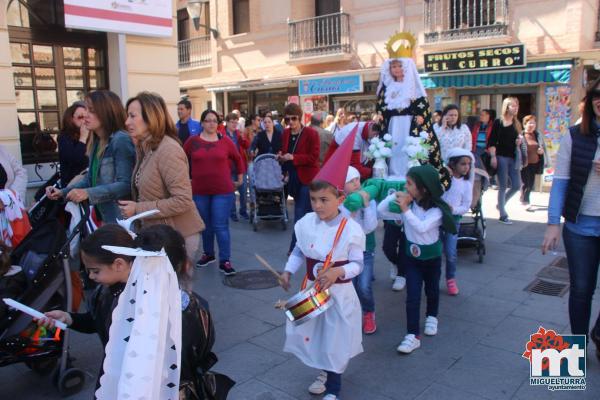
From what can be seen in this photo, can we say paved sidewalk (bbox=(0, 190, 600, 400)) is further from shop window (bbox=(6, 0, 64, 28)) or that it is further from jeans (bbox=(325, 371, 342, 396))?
shop window (bbox=(6, 0, 64, 28))

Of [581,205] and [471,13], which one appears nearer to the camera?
[581,205]

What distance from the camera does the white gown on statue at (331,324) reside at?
3008mm

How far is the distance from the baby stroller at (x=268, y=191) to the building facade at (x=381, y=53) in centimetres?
802

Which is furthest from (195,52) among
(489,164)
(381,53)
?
(489,164)

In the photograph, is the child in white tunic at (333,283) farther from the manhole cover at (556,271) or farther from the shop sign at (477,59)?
the shop sign at (477,59)

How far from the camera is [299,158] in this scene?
6.28m

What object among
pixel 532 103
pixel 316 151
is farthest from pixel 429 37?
pixel 316 151

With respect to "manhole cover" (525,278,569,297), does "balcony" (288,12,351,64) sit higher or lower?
higher

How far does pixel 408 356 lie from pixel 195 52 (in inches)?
782

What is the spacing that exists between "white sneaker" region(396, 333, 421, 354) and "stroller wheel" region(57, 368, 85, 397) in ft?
7.26

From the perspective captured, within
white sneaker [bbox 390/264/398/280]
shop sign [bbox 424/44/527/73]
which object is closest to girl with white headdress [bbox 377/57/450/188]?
white sneaker [bbox 390/264/398/280]

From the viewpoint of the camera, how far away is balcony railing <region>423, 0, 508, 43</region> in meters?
13.5

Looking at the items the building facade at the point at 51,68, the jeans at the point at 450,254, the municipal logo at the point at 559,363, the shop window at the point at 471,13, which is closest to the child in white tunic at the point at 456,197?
the jeans at the point at 450,254

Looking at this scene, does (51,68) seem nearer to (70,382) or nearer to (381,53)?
(70,382)
